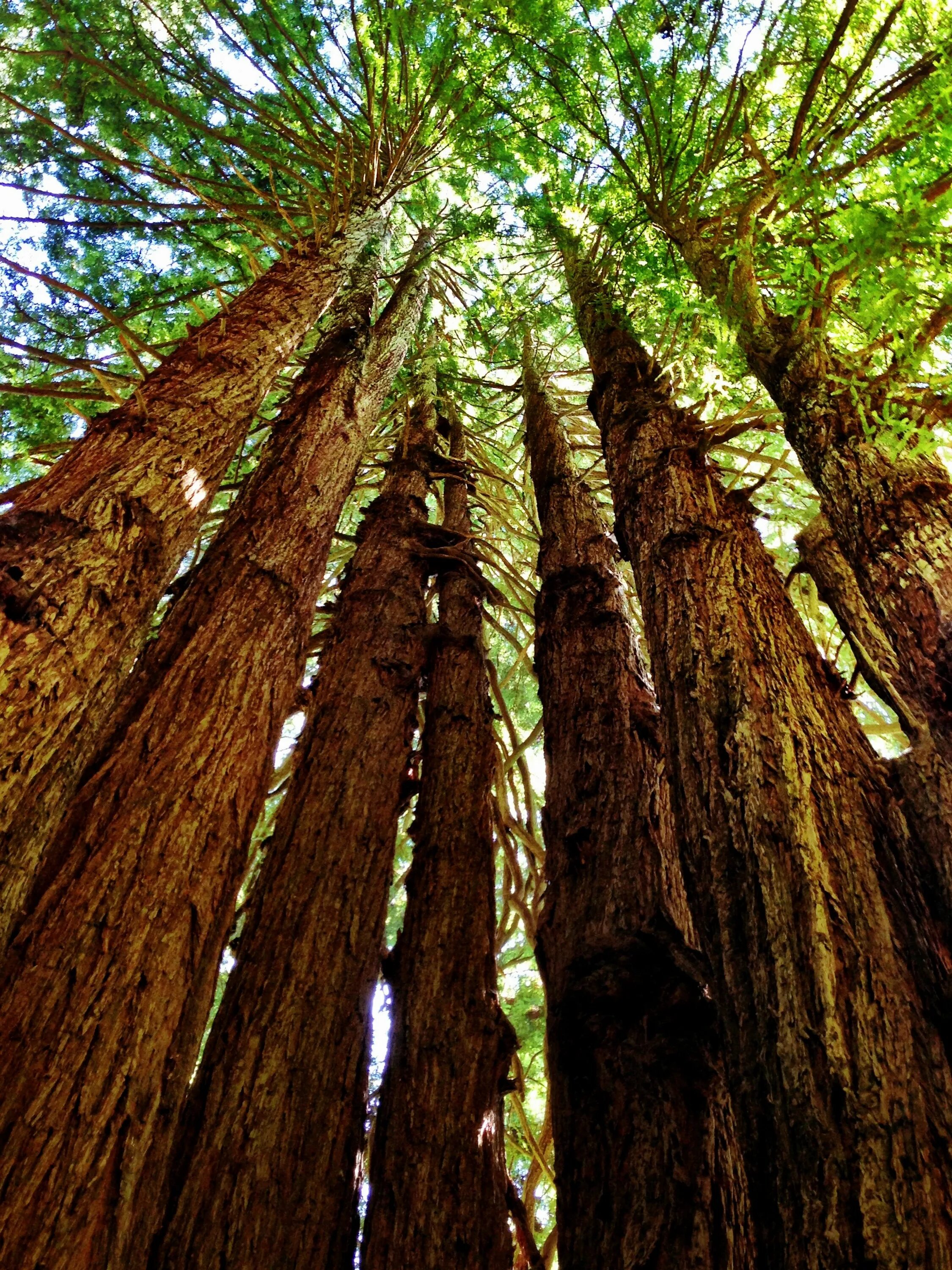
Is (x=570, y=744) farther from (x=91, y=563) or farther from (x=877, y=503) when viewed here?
(x=91, y=563)

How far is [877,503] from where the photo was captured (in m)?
1.82

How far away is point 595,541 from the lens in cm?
357

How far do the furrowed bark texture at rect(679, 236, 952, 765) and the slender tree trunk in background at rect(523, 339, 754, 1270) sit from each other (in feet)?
2.95

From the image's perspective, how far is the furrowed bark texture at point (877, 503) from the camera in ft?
5.20

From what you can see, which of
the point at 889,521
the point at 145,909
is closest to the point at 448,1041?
the point at 145,909

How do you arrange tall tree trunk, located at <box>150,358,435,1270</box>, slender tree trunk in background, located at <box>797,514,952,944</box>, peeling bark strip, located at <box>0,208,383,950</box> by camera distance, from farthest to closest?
tall tree trunk, located at <box>150,358,435,1270</box> < peeling bark strip, located at <box>0,208,383,950</box> < slender tree trunk in background, located at <box>797,514,952,944</box>

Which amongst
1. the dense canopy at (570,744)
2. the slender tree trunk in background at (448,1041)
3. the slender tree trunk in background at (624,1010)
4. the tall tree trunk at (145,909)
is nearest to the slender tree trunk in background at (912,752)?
the dense canopy at (570,744)

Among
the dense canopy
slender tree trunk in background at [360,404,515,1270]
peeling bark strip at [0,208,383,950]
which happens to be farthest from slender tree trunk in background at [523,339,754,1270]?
peeling bark strip at [0,208,383,950]

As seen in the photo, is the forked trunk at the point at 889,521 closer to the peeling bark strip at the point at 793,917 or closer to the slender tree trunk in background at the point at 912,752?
the slender tree trunk in background at the point at 912,752

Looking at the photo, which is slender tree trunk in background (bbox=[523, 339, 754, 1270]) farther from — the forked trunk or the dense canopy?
the forked trunk

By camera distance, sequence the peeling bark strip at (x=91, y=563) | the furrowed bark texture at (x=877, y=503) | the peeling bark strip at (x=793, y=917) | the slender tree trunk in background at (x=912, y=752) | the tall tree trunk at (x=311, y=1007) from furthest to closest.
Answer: the tall tree trunk at (x=311, y=1007) → the peeling bark strip at (x=91, y=563) → the furrowed bark texture at (x=877, y=503) → the slender tree trunk in background at (x=912, y=752) → the peeling bark strip at (x=793, y=917)

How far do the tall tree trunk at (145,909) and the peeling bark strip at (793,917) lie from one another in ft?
4.57

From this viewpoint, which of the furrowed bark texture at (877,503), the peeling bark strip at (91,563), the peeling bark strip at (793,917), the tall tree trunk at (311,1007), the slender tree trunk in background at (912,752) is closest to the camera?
the peeling bark strip at (793,917)

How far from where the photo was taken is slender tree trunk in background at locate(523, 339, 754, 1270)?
158 cm
